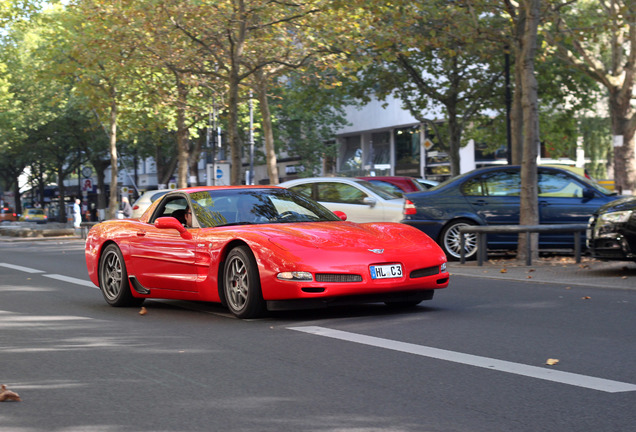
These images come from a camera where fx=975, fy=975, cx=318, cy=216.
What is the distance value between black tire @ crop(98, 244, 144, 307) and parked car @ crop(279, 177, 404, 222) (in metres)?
8.13

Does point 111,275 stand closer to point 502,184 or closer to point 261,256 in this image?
point 261,256

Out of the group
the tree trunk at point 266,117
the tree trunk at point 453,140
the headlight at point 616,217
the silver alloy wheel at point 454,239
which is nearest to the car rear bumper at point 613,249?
the headlight at point 616,217

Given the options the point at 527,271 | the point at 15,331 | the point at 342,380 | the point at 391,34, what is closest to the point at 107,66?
the point at 391,34

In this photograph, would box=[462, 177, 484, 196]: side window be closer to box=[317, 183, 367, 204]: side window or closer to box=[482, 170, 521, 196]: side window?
box=[482, 170, 521, 196]: side window

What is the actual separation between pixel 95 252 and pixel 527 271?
6606 millimetres

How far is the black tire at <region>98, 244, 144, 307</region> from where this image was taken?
10.6m

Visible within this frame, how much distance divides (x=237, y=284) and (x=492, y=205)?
9444 millimetres

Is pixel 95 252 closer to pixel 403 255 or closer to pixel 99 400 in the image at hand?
pixel 403 255

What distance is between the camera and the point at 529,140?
1638cm

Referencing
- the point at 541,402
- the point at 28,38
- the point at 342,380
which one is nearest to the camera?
the point at 541,402

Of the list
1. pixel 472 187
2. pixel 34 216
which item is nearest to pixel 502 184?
pixel 472 187

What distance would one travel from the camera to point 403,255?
29.0 feet

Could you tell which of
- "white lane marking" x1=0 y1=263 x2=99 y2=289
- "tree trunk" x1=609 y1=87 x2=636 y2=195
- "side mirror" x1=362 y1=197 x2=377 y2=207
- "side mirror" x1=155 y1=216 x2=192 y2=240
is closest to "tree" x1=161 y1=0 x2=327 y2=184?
"side mirror" x1=362 y1=197 x2=377 y2=207

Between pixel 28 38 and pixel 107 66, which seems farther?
pixel 28 38
